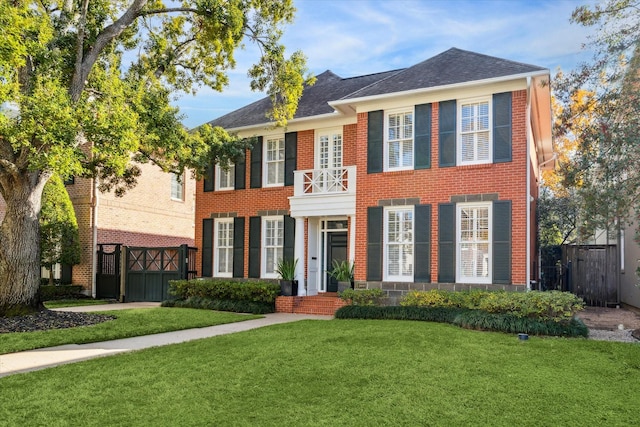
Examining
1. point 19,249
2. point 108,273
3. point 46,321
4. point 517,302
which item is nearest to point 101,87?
point 19,249

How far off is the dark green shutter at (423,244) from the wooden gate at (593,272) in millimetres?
6744

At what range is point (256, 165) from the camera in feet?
56.7

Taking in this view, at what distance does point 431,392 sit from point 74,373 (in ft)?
15.4

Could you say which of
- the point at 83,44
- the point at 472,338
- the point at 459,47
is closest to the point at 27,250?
the point at 83,44

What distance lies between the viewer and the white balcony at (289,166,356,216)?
14.9 m

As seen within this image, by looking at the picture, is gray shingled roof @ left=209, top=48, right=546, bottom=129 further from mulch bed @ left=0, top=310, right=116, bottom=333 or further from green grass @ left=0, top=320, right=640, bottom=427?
mulch bed @ left=0, top=310, right=116, bottom=333

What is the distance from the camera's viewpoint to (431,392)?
19.0 feet

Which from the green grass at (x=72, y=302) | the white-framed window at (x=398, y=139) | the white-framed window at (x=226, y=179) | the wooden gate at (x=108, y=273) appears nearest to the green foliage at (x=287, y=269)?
the white-framed window at (x=226, y=179)

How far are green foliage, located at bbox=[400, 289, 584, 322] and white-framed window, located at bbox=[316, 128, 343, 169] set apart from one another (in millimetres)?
5528

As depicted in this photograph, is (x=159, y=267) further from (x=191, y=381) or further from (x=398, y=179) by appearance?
(x=191, y=381)

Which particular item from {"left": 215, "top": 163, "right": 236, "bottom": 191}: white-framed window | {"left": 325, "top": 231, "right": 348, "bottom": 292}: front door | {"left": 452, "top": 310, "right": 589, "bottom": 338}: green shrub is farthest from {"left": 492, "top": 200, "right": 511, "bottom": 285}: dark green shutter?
{"left": 215, "top": 163, "right": 236, "bottom": 191}: white-framed window

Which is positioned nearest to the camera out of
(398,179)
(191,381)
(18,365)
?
(191,381)

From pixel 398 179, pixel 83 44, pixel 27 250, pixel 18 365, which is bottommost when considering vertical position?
pixel 18 365

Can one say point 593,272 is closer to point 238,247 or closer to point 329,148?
point 329,148
